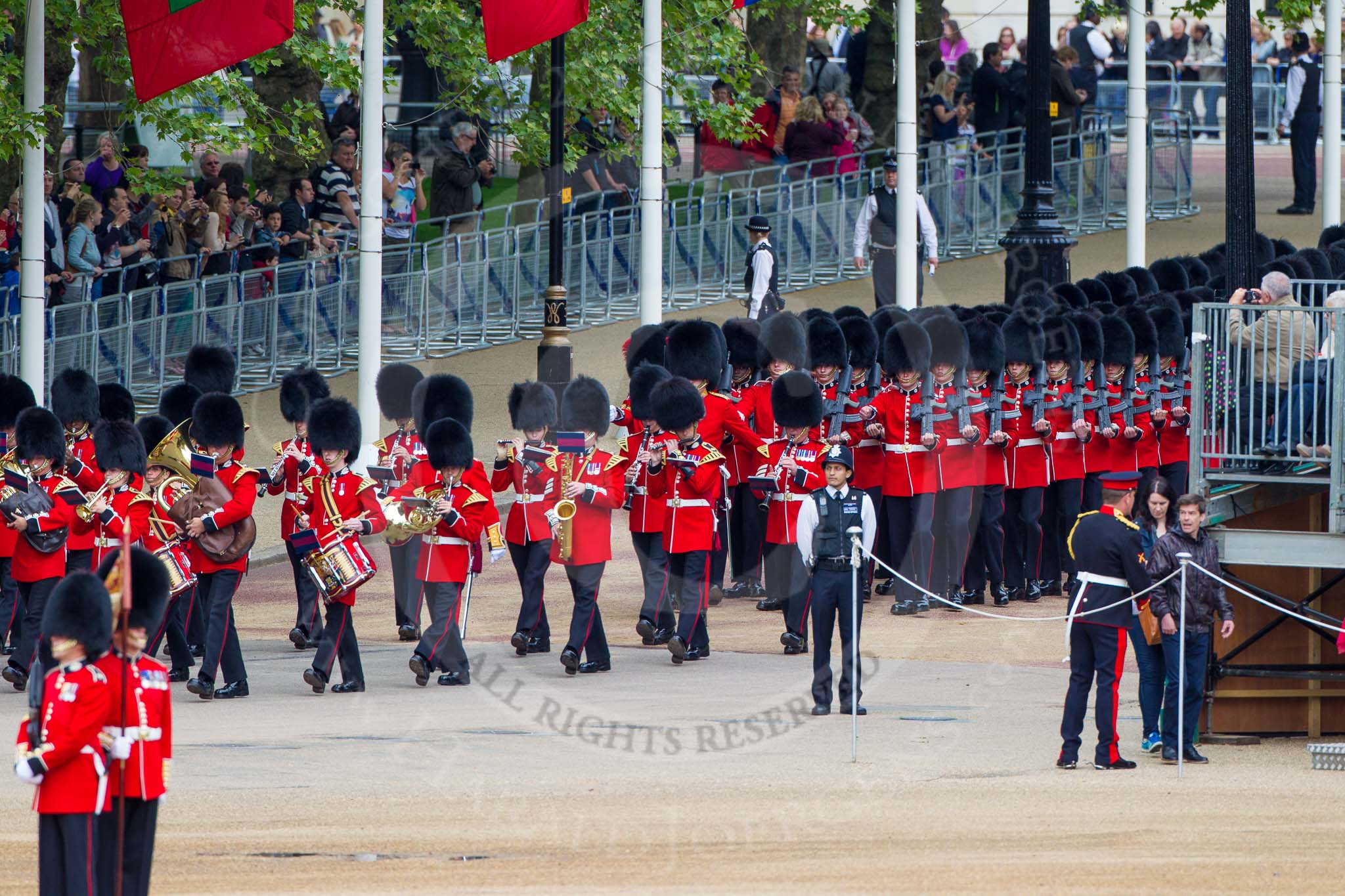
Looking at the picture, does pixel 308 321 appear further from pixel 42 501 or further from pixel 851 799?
pixel 851 799

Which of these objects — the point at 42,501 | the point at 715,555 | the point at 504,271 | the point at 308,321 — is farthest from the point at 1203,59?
the point at 42,501

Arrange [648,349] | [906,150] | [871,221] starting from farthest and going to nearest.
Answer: [871,221]
[906,150]
[648,349]

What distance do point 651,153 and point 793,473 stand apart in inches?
210

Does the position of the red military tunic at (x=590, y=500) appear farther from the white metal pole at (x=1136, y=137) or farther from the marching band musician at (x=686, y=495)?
the white metal pole at (x=1136, y=137)

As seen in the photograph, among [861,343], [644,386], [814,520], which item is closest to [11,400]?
[644,386]

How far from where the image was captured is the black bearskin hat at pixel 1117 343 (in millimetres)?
13344

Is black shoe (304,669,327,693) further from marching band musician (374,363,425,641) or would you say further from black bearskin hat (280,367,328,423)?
black bearskin hat (280,367,328,423)

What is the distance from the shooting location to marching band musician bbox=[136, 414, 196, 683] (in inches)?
421

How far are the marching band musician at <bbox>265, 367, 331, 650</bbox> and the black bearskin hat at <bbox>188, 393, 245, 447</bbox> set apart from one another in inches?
14.4

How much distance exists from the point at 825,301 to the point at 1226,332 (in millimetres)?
10809

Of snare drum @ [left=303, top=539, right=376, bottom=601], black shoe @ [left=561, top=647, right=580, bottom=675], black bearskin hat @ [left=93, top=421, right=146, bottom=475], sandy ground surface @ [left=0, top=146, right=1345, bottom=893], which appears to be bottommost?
sandy ground surface @ [left=0, top=146, right=1345, bottom=893]

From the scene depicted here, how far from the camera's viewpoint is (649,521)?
11609mm

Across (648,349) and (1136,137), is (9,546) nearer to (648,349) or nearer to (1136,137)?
(648,349)

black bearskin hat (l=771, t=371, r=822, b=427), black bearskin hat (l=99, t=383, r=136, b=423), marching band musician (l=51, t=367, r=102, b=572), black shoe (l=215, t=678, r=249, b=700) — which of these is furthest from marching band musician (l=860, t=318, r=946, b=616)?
marching band musician (l=51, t=367, r=102, b=572)
